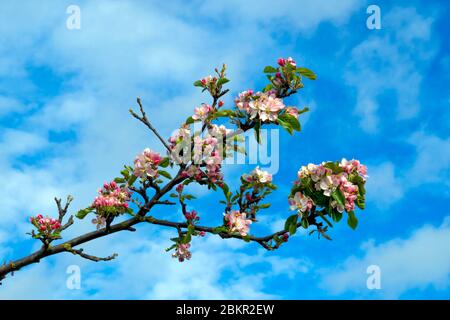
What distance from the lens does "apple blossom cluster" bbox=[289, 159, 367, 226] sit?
5.08 m

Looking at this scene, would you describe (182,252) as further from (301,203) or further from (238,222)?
(301,203)

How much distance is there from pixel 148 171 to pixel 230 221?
3.15 feet

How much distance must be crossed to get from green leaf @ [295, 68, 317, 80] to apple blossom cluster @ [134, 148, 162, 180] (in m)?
1.64

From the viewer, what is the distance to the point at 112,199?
5613mm

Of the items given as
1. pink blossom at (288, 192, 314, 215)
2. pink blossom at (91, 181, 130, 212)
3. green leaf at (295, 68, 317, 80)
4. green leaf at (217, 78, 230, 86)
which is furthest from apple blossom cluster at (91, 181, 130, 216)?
green leaf at (295, 68, 317, 80)

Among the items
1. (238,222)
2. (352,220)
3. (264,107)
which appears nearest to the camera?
(352,220)

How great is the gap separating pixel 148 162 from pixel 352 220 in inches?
81.4

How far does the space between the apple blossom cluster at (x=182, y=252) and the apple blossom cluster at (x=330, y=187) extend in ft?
4.43

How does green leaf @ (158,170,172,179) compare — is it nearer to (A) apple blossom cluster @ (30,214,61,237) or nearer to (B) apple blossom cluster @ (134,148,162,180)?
(B) apple blossom cluster @ (134,148,162,180)

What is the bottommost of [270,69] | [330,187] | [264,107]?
[330,187]

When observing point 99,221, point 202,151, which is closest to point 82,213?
point 99,221

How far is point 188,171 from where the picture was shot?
559 centimetres
